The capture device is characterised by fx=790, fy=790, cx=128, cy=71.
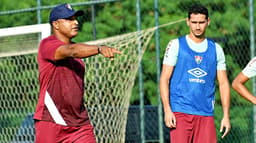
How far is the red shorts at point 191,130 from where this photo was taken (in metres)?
7.64

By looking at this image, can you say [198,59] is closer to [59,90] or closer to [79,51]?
[59,90]

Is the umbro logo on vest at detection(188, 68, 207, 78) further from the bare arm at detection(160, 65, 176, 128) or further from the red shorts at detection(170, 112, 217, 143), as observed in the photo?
the red shorts at detection(170, 112, 217, 143)

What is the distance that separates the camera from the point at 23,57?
1066cm

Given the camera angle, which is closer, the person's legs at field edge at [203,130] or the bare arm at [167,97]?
the bare arm at [167,97]

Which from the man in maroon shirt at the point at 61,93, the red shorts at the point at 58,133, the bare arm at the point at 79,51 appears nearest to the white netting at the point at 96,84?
the man in maroon shirt at the point at 61,93

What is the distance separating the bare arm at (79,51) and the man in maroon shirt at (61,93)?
172mm

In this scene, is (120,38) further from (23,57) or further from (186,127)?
(186,127)

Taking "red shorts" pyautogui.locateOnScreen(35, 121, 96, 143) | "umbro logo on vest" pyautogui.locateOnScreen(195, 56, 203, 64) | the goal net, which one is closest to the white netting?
the goal net

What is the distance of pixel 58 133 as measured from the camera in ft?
22.8

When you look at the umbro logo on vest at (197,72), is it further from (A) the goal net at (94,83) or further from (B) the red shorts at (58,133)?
(A) the goal net at (94,83)

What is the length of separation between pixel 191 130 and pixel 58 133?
56.6 inches

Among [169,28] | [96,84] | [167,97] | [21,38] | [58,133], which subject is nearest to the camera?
[58,133]

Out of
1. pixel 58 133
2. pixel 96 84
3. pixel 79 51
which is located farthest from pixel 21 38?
pixel 79 51

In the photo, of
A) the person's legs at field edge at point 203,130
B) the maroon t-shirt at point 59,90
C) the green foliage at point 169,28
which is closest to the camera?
the maroon t-shirt at point 59,90
